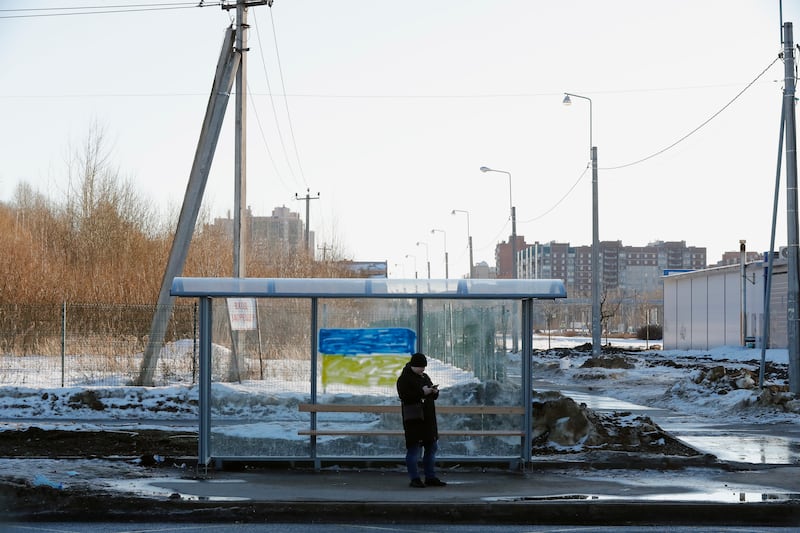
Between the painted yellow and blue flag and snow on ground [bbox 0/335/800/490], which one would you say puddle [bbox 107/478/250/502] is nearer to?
snow on ground [bbox 0/335/800/490]

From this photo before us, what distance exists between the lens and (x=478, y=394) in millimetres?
12484

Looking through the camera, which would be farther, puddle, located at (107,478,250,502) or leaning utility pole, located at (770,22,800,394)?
leaning utility pole, located at (770,22,800,394)

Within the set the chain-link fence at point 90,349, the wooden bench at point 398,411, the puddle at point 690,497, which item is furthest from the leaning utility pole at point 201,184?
the puddle at point 690,497

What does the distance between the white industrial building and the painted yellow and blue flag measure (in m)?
33.7

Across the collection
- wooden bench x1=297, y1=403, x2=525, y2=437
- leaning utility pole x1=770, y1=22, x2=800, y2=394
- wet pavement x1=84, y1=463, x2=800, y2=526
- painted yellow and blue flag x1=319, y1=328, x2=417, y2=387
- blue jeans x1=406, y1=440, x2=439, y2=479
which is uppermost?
leaning utility pole x1=770, y1=22, x2=800, y2=394

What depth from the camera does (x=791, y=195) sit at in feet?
69.0

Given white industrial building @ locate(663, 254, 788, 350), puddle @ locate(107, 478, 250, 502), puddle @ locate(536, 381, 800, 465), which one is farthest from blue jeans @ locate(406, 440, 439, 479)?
white industrial building @ locate(663, 254, 788, 350)

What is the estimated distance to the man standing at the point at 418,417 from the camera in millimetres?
10984

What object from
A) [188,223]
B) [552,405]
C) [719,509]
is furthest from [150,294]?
[719,509]

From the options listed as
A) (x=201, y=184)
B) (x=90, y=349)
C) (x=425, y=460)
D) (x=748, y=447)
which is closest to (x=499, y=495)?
(x=425, y=460)

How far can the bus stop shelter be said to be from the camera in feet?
40.0

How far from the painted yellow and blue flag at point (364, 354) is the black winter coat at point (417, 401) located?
119cm

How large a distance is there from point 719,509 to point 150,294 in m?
29.3

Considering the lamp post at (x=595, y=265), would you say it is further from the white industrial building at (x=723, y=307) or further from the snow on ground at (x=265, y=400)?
the white industrial building at (x=723, y=307)
